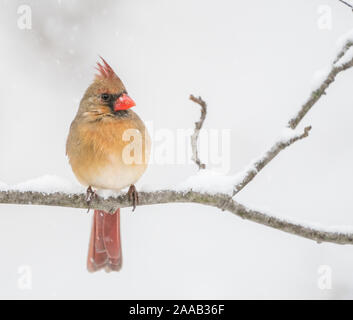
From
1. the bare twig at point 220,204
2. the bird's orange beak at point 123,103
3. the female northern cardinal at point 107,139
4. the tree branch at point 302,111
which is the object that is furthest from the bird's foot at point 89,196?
the tree branch at point 302,111

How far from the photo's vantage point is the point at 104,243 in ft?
10.3

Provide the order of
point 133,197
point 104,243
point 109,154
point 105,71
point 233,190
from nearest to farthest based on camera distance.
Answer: point 233,190 → point 133,197 → point 109,154 → point 105,71 → point 104,243

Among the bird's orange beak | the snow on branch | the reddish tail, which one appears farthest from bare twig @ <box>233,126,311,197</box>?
the reddish tail

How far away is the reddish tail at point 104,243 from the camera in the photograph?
10.3ft

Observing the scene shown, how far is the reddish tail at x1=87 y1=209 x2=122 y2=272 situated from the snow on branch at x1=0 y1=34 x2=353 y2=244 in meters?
0.75

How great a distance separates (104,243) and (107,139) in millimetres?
762

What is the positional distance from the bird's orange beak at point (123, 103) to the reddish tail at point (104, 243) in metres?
0.69

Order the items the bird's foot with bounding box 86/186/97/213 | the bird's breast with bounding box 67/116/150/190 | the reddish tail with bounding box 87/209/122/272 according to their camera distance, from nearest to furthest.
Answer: the bird's foot with bounding box 86/186/97/213 → the bird's breast with bounding box 67/116/150/190 → the reddish tail with bounding box 87/209/122/272

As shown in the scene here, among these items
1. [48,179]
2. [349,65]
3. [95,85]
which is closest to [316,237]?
[349,65]

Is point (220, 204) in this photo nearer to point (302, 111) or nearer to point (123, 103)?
point (302, 111)

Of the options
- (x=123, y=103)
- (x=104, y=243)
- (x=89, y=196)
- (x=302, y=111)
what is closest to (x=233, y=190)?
(x=302, y=111)

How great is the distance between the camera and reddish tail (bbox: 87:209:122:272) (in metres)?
3.12

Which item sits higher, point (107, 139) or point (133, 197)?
point (107, 139)

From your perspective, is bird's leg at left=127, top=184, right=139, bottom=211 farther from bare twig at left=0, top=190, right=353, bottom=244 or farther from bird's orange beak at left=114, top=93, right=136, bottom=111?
bird's orange beak at left=114, top=93, right=136, bottom=111
